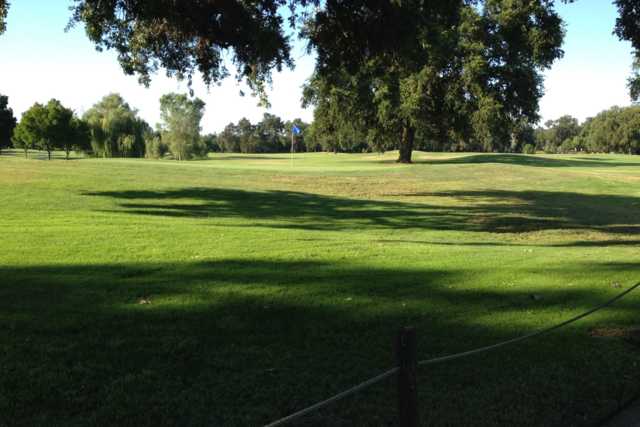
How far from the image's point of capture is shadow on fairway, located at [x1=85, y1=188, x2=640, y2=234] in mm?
19297

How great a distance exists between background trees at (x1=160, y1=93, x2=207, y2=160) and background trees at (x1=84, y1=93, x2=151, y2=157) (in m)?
6.06

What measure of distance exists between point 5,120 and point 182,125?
25.2m

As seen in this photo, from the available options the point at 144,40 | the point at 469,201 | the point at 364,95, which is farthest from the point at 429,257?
the point at 364,95

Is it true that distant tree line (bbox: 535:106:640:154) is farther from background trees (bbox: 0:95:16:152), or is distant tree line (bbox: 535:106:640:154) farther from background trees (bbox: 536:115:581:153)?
background trees (bbox: 0:95:16:152)

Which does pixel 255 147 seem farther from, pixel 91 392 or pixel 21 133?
pixel 91 392

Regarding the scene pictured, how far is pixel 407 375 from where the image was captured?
322 cm

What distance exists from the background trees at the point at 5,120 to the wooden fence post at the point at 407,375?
301 ft

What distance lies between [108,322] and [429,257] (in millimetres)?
6749

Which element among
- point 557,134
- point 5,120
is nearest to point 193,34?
point 5,120

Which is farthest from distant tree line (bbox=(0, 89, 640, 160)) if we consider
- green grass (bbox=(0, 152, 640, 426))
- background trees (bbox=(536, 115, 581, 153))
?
green grass (bbox=(0, 152, 640, 426))

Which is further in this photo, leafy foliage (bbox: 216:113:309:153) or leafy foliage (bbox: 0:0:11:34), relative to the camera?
leafy foliage (bbox: 216:113:309:153)

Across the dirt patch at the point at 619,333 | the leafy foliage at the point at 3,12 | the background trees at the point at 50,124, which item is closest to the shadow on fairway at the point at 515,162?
the background trees at the point at 50,124

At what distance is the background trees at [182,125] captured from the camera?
272 ft

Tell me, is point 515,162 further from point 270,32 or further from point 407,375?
point 407,375
